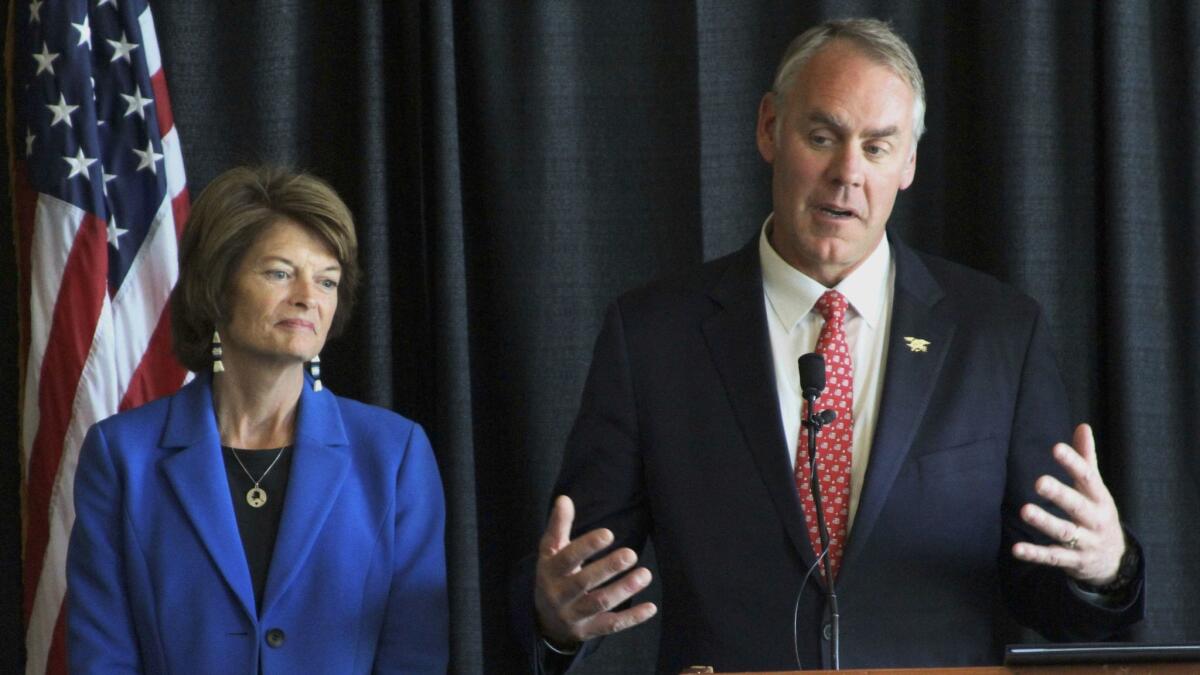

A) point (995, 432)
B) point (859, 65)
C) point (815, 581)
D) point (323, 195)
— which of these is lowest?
point (815, 581)

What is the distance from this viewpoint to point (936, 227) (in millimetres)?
3713

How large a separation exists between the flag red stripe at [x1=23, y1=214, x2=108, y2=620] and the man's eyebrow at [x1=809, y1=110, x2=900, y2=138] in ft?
5.54

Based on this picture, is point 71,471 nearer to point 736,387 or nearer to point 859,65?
point 736,387

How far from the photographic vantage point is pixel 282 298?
282cm

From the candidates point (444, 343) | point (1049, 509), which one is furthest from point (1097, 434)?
point (444, 343)

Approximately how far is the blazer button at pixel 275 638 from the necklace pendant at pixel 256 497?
0.80 ft

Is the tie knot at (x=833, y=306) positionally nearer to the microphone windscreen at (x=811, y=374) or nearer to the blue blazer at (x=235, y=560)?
the microphone windscreen at (x=811, y=374)

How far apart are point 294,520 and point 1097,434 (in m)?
2.03

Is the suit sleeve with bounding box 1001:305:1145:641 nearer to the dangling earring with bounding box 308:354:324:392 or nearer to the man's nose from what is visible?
the man's nose

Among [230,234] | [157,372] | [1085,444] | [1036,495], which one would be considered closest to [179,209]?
[157,372]

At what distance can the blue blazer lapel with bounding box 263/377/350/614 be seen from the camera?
266cm

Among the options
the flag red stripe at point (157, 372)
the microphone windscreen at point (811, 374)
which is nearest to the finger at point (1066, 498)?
the microphone windscreen at point (811, 374)

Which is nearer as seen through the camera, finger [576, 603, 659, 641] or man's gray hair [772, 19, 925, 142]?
finger [576, 603, 659, 641]

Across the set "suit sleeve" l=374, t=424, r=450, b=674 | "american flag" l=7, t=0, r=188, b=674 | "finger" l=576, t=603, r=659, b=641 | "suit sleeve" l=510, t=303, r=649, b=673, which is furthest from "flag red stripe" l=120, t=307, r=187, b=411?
"finger" l=576, t=603, r=659, b=641
